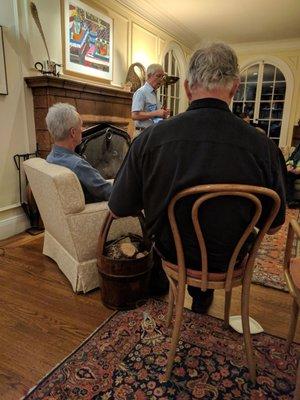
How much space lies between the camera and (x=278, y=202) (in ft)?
3.44

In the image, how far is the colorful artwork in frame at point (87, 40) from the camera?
10.6ft

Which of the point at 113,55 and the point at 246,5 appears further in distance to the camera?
the point at 246,5

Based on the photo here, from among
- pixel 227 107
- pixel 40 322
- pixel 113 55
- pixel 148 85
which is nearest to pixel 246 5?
pixel 113 55

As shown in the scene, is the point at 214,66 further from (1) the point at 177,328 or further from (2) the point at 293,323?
(2) the point at 293,323

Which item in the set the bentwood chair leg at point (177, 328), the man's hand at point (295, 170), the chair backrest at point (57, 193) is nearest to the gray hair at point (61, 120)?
the chair backrest at point (57, 193)

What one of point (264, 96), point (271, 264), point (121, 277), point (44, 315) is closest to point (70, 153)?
point (121, 277)

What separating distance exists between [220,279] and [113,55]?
3.64m

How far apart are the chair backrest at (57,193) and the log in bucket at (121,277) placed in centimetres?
26

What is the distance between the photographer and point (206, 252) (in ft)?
3.71

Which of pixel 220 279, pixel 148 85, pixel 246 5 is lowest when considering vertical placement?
pixel 220 279

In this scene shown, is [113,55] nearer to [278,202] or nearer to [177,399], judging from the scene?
[278,202]

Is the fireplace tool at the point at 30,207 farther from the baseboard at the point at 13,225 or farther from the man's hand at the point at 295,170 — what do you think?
the man's hand at the point at 295,170

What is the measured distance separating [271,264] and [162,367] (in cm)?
138

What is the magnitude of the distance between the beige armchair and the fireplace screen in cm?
126
